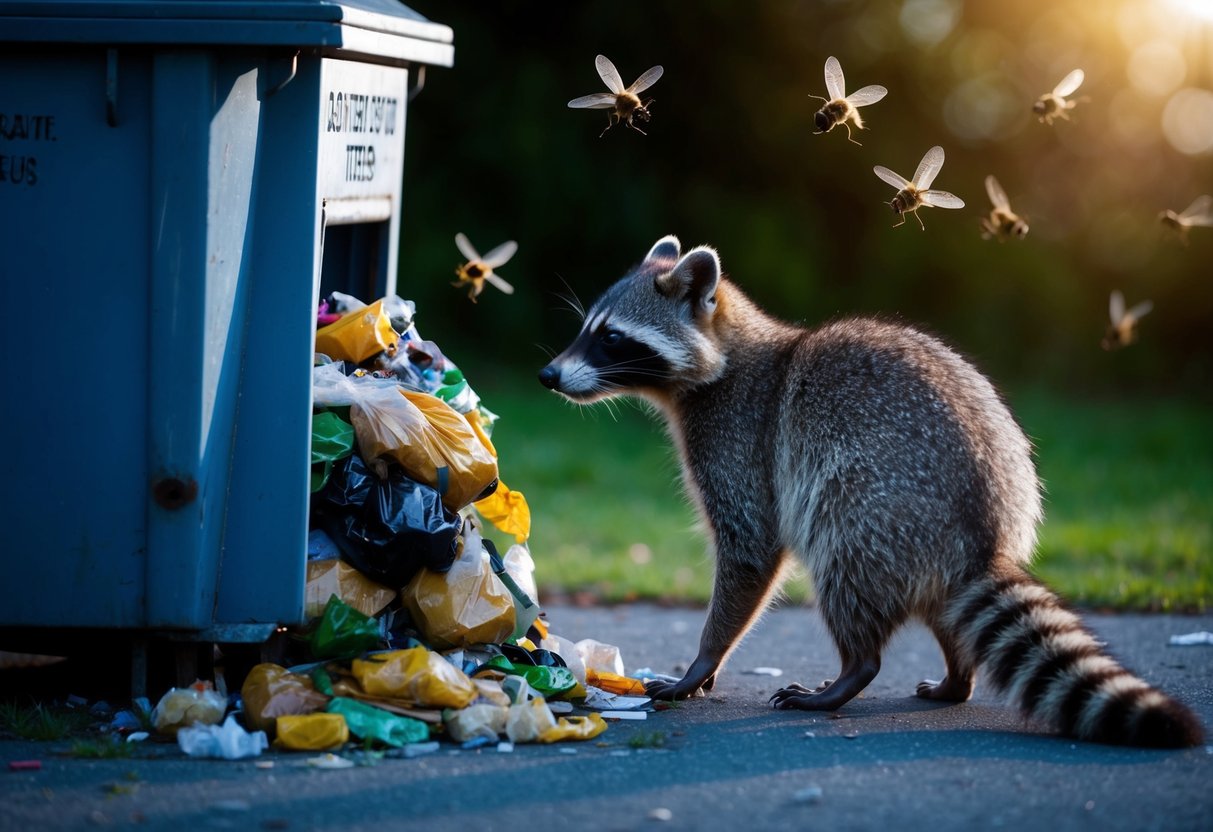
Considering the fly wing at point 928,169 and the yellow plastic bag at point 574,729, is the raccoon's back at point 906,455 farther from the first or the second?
the yellow plastic bag at point 574,729

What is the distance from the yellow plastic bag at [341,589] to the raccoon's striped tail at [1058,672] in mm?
1705

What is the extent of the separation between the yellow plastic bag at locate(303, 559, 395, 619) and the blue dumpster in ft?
0.35

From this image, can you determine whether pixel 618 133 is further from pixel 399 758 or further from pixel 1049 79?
pixel 399 758

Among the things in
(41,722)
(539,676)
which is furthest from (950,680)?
(41,722)

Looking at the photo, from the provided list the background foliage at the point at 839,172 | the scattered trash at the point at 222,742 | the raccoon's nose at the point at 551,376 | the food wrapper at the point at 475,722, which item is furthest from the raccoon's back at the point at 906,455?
the background foliage at the point at 839,172

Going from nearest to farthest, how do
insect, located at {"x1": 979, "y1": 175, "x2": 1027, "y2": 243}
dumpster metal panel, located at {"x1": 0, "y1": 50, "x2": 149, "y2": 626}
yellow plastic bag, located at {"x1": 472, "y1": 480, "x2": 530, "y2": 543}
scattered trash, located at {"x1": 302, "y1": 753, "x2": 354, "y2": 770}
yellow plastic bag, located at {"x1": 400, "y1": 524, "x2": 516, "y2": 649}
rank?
scattered trash, located at {"x1": 302, "y1": 753, "x2": 354, "y2": 770} < dumpster metal panel, located at {"x1": 0, "y1": 50, "x2": 149, "y2": 626} < yellow plastic bag, located at {"x1": 400, "y1": 524, "x2": 516, "y2": 649} < yellow plastic bag, located at {"x1": 472, "y1": 480, "x2": 530, "y2": 543} < insect, located at {"x1": 979, "y1": 175, "x2": 1027, "y2": 243}

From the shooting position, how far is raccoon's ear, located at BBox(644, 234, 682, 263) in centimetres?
538

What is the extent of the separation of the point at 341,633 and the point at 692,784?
3.63 feet

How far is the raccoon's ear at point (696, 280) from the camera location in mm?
4906

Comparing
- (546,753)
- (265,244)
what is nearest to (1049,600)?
(546,753)

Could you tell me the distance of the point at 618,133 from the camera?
12.7 m

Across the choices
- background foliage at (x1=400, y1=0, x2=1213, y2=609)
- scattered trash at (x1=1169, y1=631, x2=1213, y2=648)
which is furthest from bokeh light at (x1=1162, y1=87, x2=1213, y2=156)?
scattered trash at (x1=1169, y1=631, x2=1213, y2=648)

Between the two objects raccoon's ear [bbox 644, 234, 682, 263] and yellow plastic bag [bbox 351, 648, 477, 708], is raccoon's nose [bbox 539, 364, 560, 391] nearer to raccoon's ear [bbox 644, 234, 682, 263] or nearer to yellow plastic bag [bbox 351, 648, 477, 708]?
raccoon's ear [bbox 644, 234, 682, 263]

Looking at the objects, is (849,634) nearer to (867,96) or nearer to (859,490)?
(859,490)
